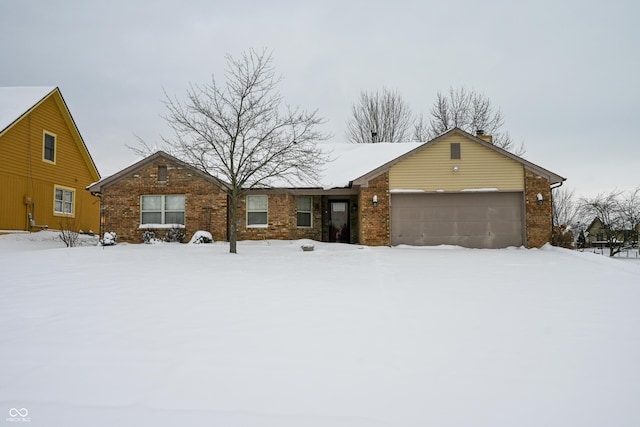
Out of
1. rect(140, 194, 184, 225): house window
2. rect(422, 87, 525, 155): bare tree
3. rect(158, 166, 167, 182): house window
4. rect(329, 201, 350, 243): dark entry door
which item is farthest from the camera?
rect(422, 87, 525, 155): bare tree

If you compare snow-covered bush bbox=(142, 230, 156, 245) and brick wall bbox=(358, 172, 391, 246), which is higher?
brick wall bbox=(358, 172, 391, 246)

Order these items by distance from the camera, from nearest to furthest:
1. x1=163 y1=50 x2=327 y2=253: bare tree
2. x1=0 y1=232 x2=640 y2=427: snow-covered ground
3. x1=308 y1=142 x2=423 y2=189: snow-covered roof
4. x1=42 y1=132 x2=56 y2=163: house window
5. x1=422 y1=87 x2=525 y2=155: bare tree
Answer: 1. x1=0 y1=232 x2=640 y2=427: snow-covered ground
2. x1=163 y1=50 x2=327 y2=253: bare tree
3. x1=308 y1=142 x2=423 y2=189: snow-covered roof
4. x1=42 y1=132 x2=56 y2=163: house window
5. x1=422 y1=87 x2=525 y2=155: bare tree

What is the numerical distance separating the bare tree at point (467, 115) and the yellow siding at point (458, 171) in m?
15.7

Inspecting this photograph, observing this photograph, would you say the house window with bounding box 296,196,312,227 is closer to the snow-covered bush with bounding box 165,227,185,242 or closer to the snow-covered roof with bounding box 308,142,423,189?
the snow-covered roof with bounding box 308,142,423,189

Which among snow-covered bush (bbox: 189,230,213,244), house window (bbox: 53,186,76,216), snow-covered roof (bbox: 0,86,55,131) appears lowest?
snow-covered bush (bbox: 189,230,213,244)

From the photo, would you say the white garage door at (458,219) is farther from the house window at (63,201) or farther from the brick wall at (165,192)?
the house window at (63,201)

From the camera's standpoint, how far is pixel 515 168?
1570cm

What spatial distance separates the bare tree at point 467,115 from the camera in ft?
99.9

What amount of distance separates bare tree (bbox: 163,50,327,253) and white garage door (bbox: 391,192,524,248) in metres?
4.75

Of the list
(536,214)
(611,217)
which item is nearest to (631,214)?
(611,217)

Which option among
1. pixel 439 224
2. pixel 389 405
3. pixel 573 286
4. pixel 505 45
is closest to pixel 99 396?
pixel 389 405

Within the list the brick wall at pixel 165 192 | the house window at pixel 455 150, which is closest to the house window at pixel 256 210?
the brick wall at pixel 165 192

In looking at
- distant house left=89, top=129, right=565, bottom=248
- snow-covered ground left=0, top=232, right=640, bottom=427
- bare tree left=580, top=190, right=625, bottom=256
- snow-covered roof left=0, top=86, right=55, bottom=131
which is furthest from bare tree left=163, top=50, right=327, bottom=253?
bare tree left=580, top=190, right=625, bottom=256

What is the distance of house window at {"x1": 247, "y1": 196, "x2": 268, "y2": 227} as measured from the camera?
17.2 m
